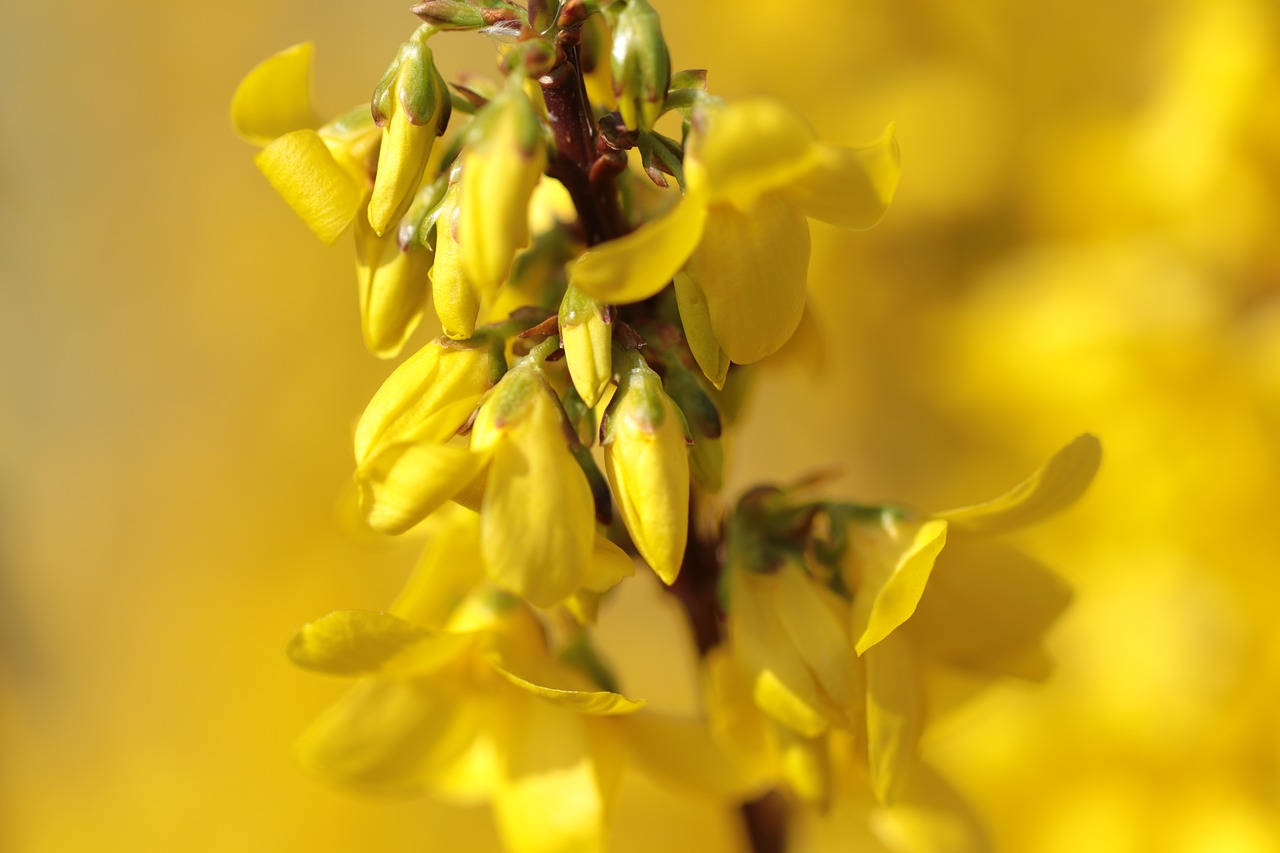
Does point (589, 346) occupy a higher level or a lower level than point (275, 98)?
lower

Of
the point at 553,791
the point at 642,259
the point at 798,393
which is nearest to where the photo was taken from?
the point at 642,259

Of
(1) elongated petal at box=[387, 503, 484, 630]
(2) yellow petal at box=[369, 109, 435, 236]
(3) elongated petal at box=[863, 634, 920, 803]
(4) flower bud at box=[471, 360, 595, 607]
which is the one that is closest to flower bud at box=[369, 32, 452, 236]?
(2) yellow petal at box=[369, 109, 435, 236]

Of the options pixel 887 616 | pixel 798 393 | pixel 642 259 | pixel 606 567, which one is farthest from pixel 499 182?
pixel 798 393

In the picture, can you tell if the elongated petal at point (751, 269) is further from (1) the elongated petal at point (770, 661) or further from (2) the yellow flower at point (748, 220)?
(1) the elongated petal at point (770, 661)

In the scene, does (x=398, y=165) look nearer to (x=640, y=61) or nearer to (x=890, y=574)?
(x=640, y=61)

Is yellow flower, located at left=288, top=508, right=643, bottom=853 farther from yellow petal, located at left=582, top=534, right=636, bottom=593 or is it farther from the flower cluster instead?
yellow petal, located at left=582, top=534, right=636, bottom=593

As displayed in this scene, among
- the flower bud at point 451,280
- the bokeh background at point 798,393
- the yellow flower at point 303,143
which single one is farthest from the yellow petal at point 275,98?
the bokeh background at point 798,393
